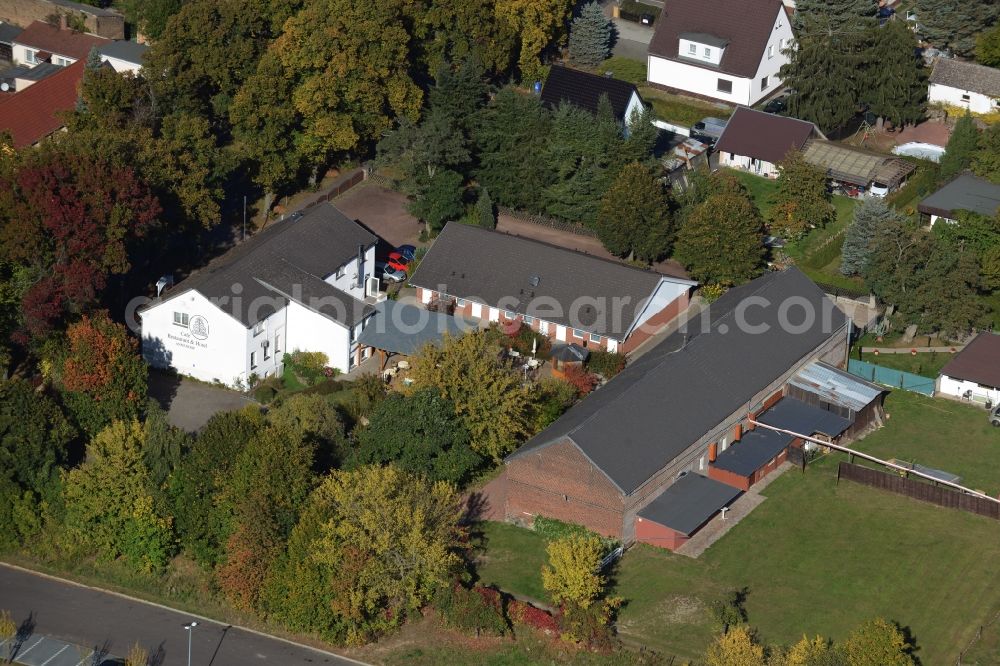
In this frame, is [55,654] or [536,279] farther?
[536,279]

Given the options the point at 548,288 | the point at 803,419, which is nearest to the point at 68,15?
the point at 548,288

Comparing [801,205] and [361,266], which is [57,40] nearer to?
[361,266]

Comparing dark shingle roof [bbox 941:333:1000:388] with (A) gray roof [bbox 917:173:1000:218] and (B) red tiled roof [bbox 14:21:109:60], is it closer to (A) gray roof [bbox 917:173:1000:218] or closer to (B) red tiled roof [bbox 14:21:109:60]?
(A) gray roof [bbox 917:173:1000:218]

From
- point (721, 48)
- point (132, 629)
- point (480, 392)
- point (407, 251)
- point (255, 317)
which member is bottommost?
point (132, 629)

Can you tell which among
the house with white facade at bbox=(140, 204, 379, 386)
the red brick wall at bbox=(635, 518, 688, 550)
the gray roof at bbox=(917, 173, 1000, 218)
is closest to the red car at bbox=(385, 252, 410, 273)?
the house with white facade at bbox=(140, 204, 379, 386)

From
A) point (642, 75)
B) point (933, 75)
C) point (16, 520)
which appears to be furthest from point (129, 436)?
point (933, 75)

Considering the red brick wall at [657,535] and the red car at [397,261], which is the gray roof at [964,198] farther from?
the red brick wall at [657,535]

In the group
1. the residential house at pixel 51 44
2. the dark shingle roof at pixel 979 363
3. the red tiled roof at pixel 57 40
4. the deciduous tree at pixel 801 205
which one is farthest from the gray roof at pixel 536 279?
the red tiled roof at pixel 57 40
